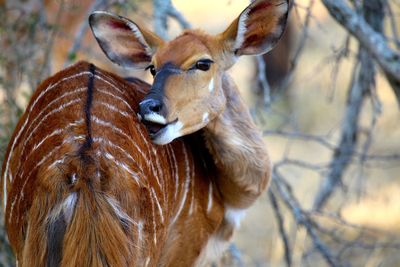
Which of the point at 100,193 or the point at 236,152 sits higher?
the point at 100,193

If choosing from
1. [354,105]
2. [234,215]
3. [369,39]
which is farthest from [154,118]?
[354,105]

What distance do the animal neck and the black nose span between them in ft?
1.66

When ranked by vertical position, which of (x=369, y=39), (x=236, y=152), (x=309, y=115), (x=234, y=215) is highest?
(x=369, y=39)

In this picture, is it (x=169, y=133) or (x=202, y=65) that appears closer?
(x=169, y=133)

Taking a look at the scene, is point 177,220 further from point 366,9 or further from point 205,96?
point 366,9

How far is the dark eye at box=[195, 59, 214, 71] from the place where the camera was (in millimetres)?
4285

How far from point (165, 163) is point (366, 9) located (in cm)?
237

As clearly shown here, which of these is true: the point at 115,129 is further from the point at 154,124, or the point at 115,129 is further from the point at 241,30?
the point at 241,30

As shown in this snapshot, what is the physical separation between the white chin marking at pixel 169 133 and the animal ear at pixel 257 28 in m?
0.67

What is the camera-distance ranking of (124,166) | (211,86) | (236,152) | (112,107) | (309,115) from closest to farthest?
(124,166) < (112,107) < (211,86) < (236,152) < (309,115)

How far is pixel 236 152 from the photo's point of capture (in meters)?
4.47

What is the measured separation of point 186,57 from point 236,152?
565 millimetres

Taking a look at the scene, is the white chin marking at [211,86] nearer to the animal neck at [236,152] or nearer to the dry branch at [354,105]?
the animal neck at [236,152]

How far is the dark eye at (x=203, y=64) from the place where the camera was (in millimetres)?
4285
